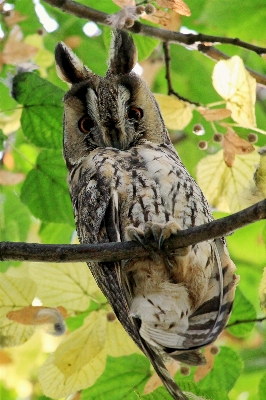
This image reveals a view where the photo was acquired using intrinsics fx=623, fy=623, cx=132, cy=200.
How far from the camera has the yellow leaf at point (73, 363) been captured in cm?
219

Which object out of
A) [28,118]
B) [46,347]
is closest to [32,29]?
[28,118]

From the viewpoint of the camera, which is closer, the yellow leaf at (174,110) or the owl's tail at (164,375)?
the owl's tail at (164,375)

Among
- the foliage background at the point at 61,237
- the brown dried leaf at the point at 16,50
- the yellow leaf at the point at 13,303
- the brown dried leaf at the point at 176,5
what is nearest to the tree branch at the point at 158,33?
the foliage background at the point at 61,237

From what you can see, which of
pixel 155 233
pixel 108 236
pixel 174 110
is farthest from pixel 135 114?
pixel 155 233

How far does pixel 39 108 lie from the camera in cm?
247

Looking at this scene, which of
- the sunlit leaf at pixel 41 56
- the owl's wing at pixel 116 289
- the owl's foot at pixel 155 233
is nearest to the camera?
the owl's foot at pixel 155 233

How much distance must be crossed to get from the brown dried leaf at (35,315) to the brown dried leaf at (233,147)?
0.86 metres

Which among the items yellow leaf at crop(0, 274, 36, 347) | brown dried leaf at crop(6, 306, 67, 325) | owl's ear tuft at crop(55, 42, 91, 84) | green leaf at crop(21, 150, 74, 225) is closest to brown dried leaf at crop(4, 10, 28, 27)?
owl's ear tuft at crop(55, 42, 91, 84)

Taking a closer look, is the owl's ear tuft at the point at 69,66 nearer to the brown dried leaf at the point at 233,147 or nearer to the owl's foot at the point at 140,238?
the brown dried leaf at the point at 233,147

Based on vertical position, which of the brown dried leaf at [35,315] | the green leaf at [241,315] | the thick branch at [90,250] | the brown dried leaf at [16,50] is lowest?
the brown dried leaf at [35,315]

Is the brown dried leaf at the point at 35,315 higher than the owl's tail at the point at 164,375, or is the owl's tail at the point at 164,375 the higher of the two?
the brown dried leaf at the point at 35,315

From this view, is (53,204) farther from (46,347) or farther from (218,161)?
(46,347)

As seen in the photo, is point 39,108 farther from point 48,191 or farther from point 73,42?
point 73,42

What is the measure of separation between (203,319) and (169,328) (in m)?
0.13
